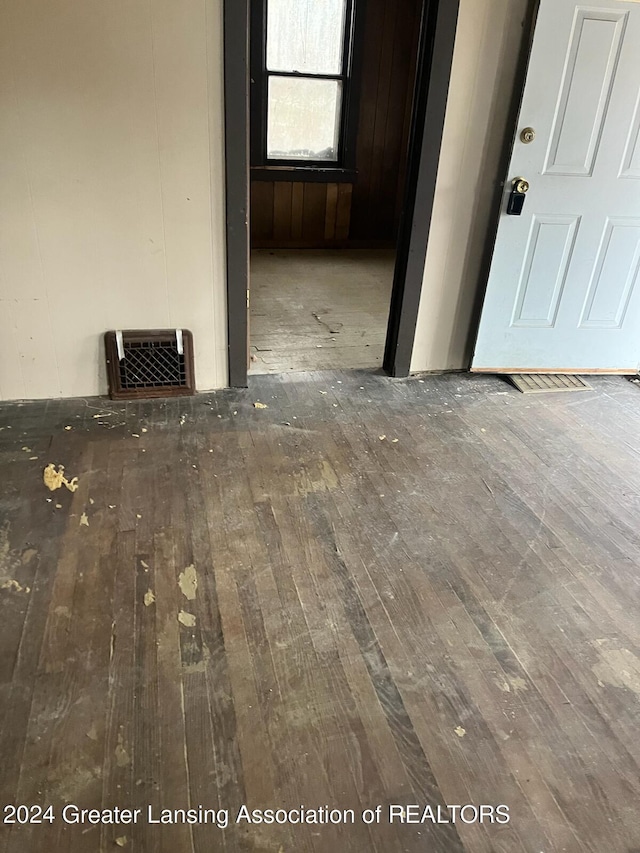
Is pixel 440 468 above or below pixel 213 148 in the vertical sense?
below

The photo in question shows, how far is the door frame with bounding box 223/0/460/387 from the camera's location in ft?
8.44

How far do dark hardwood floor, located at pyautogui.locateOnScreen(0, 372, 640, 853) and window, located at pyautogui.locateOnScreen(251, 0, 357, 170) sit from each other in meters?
3.52

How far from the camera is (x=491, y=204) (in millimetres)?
3080

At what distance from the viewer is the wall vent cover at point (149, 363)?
114 inches

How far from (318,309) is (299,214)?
183 centimetres

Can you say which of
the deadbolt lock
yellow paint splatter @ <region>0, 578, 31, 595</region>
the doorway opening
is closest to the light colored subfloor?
the doorway opening

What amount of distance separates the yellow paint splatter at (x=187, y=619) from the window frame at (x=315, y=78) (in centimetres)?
456

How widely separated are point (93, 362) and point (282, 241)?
A: 131 inches

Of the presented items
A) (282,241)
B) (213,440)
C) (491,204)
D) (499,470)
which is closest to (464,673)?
(499,470)

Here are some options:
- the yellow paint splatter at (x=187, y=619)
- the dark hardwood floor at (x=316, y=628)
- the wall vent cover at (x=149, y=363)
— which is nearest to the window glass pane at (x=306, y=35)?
the wall vent cover at (x=149, y=363)

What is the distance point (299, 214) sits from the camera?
5.73 m

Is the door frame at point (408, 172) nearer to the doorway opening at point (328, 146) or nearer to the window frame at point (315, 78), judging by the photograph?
the doorway opening at point (328, 146)

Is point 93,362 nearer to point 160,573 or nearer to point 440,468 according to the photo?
point 160,573

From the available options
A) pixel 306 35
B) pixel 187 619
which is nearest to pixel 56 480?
pixel 187 619
